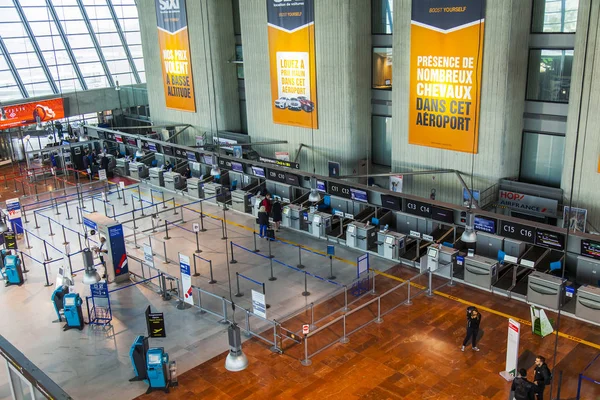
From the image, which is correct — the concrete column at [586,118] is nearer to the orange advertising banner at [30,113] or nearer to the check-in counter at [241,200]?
the check-in counter at [241,200]

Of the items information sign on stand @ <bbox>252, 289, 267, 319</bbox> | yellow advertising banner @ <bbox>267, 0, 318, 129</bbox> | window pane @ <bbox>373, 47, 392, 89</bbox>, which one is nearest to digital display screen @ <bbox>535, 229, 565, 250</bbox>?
information sign on stand @ <bbox>252, 289, 267, 319</bbox>

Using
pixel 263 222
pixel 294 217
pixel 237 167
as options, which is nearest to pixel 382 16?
pixel 294 217

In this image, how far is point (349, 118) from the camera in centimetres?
2120

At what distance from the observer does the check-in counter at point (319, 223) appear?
67.1 ft

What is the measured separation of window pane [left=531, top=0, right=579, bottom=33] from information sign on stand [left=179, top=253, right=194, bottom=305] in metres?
11.8

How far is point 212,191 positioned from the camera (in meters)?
24.8

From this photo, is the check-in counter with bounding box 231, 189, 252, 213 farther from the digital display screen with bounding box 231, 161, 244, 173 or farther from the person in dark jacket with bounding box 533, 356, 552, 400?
the person in dark jacket with bounding box 533, 356, 552, 400

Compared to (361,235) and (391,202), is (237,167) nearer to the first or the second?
(361,235)

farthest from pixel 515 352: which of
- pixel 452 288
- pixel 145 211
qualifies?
pixel 145 211

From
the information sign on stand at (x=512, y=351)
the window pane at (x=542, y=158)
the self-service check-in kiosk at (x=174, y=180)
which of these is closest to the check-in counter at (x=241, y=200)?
the self-service check-in kiosk at (x=174, y=180)

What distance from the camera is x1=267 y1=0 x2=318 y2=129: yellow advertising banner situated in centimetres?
2166

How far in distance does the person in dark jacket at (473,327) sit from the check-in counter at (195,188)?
14.9 metres

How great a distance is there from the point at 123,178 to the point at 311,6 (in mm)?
13795

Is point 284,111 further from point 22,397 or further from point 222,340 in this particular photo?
point 22,397
